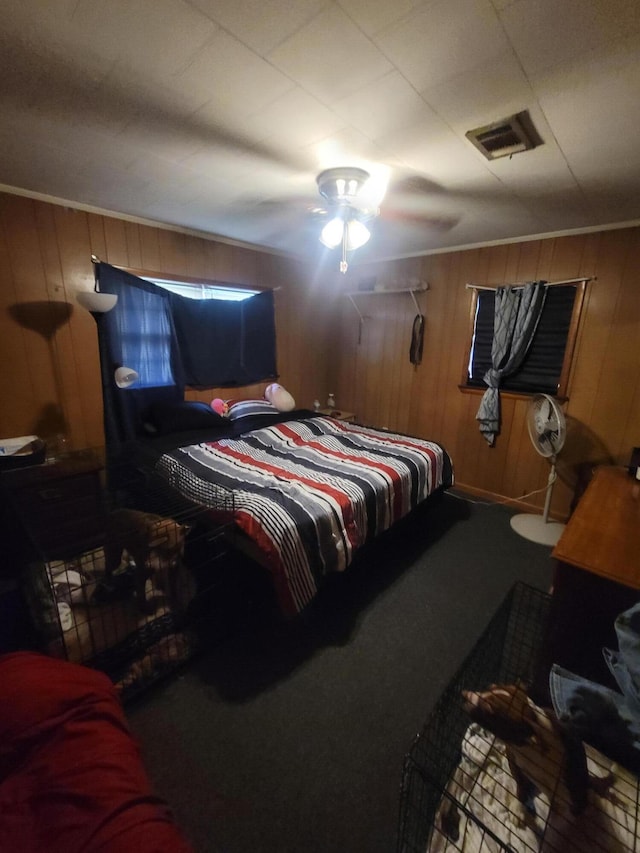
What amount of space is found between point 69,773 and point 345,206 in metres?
2.50

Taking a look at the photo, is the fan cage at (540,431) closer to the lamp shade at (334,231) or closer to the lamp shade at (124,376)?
the lamp shade at (334,231)

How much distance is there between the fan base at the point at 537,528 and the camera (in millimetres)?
2778

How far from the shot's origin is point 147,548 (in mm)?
1536

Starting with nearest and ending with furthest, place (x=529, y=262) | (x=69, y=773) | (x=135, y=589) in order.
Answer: (x=69, y=773), (x=135, y=589), (x=529, y=262)

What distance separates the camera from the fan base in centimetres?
278

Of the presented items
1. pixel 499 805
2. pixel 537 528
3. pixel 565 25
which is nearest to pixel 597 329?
pixel 537 528

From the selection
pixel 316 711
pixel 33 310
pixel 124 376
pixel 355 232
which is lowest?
pixel 316 711

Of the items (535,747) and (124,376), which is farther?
(124,376)

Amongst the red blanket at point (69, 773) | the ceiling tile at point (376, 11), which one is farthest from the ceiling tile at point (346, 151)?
the red blanket at point (69, 773)

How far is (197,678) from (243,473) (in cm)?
104

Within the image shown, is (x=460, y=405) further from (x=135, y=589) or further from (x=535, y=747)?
(x=135, y=589)

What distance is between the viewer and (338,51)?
3.72 ft

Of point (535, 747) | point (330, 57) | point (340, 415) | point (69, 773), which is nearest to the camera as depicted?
point (69, 773)

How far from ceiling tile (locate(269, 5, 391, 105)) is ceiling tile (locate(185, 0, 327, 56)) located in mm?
30
